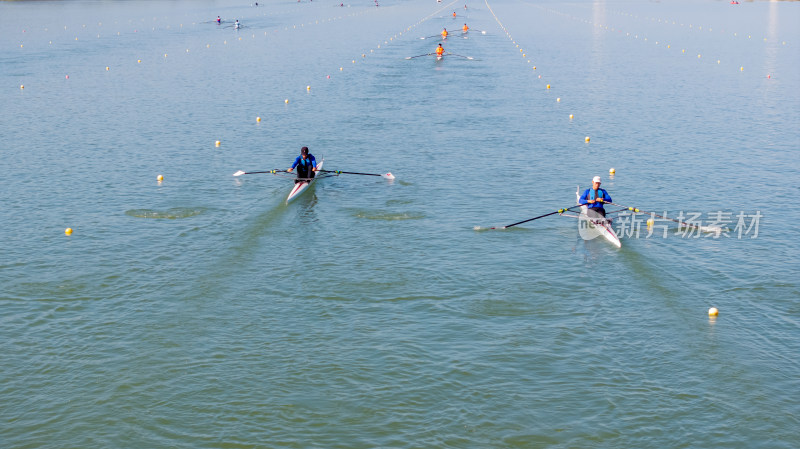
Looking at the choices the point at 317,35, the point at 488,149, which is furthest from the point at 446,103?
the point at 317,35

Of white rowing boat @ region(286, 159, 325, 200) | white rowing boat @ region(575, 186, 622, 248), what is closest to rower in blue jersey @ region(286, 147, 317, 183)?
white rowing boat @ region(286, 159, 325, 200)

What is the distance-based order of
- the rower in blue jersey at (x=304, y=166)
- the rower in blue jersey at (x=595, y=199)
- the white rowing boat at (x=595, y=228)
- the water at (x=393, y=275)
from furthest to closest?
the rower in blue jersey at (x=304, y=166)
the rower in blue jersey at (x=595, y=199)
the white rowing boat at (x=595, y=228)
the water at (x=393, y=275)

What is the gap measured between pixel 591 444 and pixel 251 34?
344ft

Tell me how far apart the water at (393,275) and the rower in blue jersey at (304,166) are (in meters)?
1.13

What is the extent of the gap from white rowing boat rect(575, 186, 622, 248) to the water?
0.52 meters

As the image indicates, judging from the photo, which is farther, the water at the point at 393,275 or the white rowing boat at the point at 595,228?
the white rowing boat at the point at 595,228

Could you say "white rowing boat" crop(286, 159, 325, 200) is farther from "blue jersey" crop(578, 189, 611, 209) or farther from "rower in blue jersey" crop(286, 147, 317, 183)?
"blue jersey" crop(578, 189, 611, 209)

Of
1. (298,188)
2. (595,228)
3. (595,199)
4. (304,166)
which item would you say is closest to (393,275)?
(595,228)

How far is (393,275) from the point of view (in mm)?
28438

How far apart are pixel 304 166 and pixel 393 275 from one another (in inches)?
445

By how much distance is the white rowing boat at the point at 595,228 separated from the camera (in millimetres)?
30812

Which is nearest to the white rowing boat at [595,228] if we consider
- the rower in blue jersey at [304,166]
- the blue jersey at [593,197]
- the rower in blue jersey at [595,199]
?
the rower in blue jersey at [595,199]

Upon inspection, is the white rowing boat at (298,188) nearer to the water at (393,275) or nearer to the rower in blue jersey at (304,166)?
the rower in blue jersey at (304,166)

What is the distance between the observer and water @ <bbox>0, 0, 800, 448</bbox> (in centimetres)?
2023
